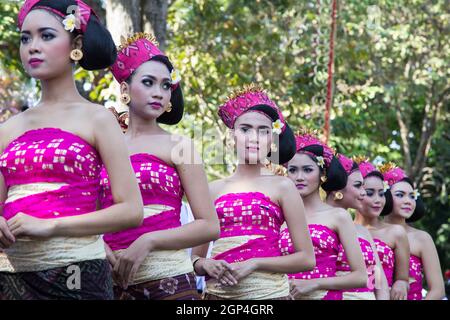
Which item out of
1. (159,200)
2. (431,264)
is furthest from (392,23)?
(159,200)

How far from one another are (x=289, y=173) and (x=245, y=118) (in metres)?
1.24

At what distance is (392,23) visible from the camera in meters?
18.1

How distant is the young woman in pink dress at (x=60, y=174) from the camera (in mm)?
3363

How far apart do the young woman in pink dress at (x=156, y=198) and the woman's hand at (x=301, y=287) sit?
5.03 ft

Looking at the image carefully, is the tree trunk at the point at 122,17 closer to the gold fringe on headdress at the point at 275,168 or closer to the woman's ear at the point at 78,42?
the gold fringe on headdress at the point at 275,168

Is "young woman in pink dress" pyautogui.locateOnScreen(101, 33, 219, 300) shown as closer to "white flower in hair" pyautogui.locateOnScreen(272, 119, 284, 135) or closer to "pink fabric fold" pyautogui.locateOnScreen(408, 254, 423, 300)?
"white flower in hair" pyautogui.locateOnScreen(272, 119, 284, 135)

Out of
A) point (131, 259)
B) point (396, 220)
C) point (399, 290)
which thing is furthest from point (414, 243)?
point (131, 259)

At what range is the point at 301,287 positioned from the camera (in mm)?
5809

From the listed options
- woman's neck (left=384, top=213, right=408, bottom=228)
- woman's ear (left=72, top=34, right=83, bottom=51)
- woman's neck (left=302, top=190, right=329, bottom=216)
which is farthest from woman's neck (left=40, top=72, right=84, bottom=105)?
woman's neck (left=384, top=213, right=408, bottom=228)

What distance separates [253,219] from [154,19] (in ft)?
15.0

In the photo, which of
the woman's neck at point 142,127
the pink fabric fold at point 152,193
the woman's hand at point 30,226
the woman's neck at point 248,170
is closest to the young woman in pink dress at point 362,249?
the woman's neck at point 248,170
